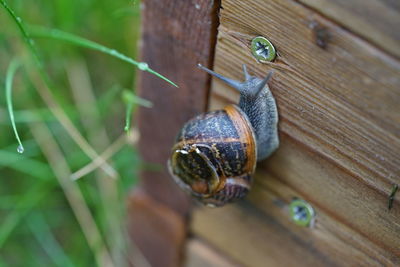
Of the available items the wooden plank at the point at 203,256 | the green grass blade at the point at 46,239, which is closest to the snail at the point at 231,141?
the wooden plank at the point at 203,256

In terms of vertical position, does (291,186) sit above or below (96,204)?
below

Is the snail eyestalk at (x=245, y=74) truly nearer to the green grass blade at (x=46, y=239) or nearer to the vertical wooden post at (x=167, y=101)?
the vertical wooden post at (x=167, y=101)

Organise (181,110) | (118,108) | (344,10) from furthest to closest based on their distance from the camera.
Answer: (118,108) → (181,110) → (344,10)

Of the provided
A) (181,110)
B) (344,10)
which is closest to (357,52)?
(344,10)

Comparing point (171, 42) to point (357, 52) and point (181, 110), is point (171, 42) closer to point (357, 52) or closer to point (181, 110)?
point (181, 110)

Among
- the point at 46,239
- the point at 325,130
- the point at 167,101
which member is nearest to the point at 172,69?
the point at 167,101

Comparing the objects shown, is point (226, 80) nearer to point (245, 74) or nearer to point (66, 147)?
point (245, 74)

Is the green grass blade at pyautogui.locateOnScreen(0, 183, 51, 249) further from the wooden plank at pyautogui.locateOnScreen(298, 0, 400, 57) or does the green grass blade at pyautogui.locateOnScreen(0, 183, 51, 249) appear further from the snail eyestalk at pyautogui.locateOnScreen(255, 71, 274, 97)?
the wooden plank at pyautogui.locateOnScreen(298, 0, 400, 57)
